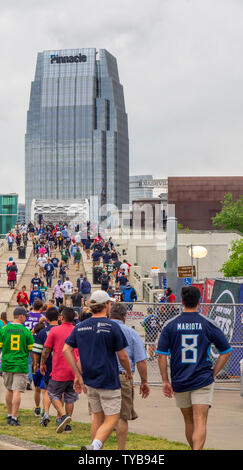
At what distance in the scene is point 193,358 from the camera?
6.74 m

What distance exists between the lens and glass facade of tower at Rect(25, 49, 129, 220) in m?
189

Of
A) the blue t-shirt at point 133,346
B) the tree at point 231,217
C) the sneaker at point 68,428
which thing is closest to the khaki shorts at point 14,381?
the sneaker at point 68,428

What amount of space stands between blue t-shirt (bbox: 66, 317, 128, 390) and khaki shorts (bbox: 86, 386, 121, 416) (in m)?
0.06

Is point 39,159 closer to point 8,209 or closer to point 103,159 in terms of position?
point 103,159

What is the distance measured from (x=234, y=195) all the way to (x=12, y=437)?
78611 millimetres

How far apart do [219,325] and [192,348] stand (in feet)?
26.6

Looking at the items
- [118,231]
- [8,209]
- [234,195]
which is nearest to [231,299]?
[118,231]

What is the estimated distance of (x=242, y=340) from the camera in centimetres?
1421

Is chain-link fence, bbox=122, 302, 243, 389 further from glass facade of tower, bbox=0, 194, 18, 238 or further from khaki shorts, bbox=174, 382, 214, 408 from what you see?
glass facade of tower, bbox=0, 194, 18, 238

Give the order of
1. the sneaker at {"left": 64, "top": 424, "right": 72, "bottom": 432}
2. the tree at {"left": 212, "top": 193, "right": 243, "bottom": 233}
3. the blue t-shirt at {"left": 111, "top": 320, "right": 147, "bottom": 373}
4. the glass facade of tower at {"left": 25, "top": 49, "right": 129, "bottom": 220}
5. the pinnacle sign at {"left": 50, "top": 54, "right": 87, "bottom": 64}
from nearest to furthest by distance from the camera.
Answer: the blue t-shirt at {"left": 111, "top": 320, "right": 147, "bottom": 373}
the sneaker at {"left": 64, "top": 424, "right": 72, "bottom": 432}
the tree at {"left": 212, "top": 193, "right": 243, "bottom": 233}
the glass facade of tower at {"left": 25, "top": 49, "right": 129, "bottom": 220}
the pinnacle sign at {"left": 50, "top": 54, "right": 87, "bottom": 64}

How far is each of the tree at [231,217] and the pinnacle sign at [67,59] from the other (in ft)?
412

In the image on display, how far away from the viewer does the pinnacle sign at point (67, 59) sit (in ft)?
641

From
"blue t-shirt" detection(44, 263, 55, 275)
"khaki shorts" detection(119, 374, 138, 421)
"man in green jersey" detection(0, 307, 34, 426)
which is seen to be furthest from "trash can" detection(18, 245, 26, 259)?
"khaki shorts" detection(119, 374, 138, 421)

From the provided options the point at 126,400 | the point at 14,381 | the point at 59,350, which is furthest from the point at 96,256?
the point at 126,400
